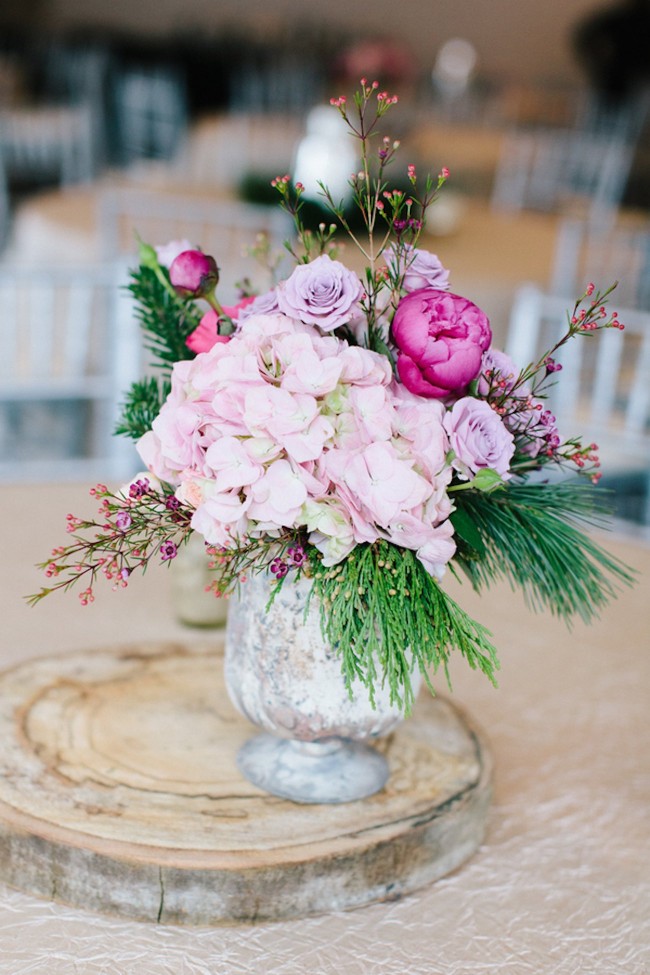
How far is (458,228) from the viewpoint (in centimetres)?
366

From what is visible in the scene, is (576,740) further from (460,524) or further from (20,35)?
(20,35)

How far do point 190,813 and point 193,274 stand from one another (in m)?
0.41

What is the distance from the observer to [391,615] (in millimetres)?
735

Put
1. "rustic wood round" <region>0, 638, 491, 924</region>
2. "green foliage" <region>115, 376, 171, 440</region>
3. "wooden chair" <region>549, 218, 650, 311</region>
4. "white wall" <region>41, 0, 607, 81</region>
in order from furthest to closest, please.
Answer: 1. "white wall" <region>41, 0, 607, 81</region>
2. "wooden chair" <region>549, 218, 650, 311</region>
3. "green foliage" <region>115, 376, 171, 440</region>
4. "rustic wood round" <region>0, 638, 491, 924</region>

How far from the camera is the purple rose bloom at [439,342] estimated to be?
28.6 inches

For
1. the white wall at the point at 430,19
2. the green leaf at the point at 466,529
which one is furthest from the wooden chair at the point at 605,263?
the white wall at the point at 430,19

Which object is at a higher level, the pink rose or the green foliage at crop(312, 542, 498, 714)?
the pink rose

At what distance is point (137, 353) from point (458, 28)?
9.19 meters

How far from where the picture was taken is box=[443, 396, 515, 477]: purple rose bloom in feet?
2.36

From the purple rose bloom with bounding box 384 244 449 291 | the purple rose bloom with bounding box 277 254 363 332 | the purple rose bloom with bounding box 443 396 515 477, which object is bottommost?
the purple rose bloom with bounding box 443 396 515 477

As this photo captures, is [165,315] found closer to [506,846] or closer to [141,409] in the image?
[141,409]

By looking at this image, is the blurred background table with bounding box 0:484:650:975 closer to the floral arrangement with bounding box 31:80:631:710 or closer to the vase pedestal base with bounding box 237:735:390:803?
the vase pedestal base with bounding box 237:735:390:803

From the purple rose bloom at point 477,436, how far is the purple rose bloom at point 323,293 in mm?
99

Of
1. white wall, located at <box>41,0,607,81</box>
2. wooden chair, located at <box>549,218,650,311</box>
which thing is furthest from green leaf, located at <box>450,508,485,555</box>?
white wall, located at <box>41,0,607,81</box>
